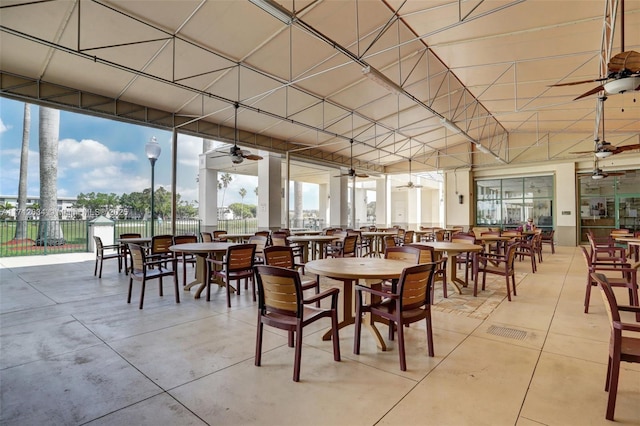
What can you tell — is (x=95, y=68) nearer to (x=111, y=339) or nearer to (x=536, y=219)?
(x=111, y=339)

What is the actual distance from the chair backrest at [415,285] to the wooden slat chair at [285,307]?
595mm

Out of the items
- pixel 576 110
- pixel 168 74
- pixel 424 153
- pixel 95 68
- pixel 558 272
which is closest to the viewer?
pixel 95 68

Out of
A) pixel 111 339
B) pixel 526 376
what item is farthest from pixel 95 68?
pixel 526 376

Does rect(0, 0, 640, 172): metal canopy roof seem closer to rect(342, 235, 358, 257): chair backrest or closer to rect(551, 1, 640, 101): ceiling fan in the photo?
rect(551, 1, 640, 101): ceiling fan

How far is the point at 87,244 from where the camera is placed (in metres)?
10.1

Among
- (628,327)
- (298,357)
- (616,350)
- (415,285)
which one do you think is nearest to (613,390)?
(616,350)

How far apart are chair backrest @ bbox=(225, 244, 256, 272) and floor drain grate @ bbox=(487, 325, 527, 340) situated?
10.3 ft

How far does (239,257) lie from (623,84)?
4983 mm

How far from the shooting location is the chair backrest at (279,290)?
2.36 meters

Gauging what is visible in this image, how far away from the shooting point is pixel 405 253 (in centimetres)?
396

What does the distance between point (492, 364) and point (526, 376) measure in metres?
0.25

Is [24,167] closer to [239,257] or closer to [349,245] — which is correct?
[239,257]

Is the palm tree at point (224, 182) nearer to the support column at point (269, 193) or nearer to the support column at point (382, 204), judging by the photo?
the support column at point (382, 204)

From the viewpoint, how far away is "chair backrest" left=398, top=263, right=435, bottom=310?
2.53 meters
